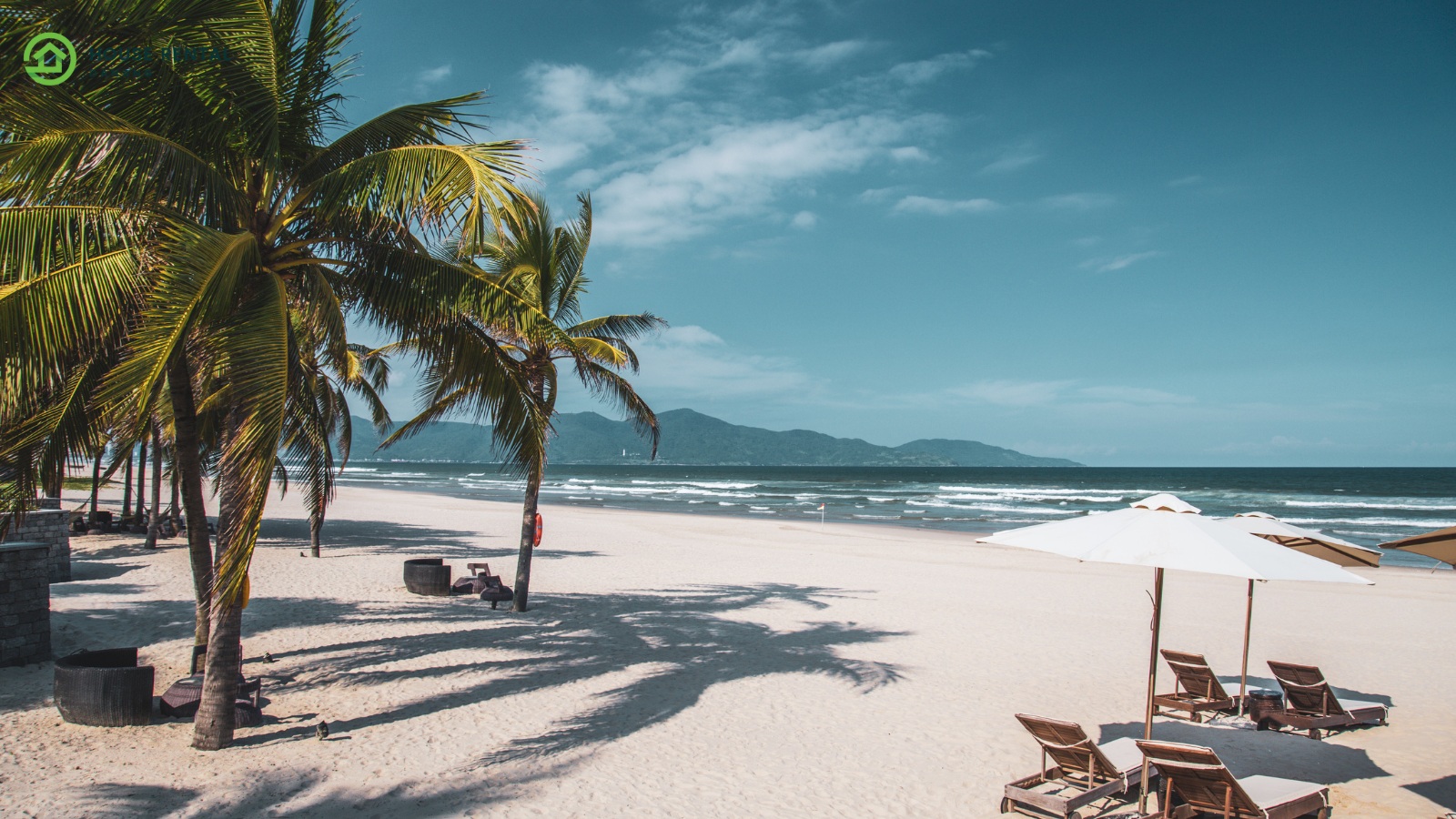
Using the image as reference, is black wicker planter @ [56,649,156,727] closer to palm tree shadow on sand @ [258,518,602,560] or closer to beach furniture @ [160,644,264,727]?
beach furniture @ [160,644,264,727]

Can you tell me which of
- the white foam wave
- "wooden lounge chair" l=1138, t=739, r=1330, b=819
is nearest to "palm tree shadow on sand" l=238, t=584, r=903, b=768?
"wooden lounge chair" l=1138, t=739, r=1330, b=819

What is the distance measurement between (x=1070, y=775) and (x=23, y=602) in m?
8.66

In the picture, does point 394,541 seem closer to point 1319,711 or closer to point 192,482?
point 192,482

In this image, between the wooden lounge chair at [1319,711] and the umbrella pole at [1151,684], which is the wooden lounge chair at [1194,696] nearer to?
the wooden lounge chair at [1319,711]

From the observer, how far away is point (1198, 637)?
34.8 feet

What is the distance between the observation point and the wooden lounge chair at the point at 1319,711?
6695 millimetres

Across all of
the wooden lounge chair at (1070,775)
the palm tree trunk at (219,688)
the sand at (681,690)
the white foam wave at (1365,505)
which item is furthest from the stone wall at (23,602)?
the white foam wave at (1365,505)

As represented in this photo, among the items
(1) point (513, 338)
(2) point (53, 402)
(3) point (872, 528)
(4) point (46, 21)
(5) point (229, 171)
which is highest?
(4) point (46, 21)

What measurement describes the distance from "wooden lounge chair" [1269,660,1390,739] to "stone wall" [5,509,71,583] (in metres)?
13.1

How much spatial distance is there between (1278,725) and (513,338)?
813 centimetres

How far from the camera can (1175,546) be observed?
4.70m

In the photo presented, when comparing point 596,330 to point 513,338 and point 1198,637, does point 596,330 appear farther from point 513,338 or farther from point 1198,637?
point 1198,637

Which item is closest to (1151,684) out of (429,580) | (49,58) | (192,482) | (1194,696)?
(1194,696)

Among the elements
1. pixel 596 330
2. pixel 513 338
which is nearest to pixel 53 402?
pixel 513 338
